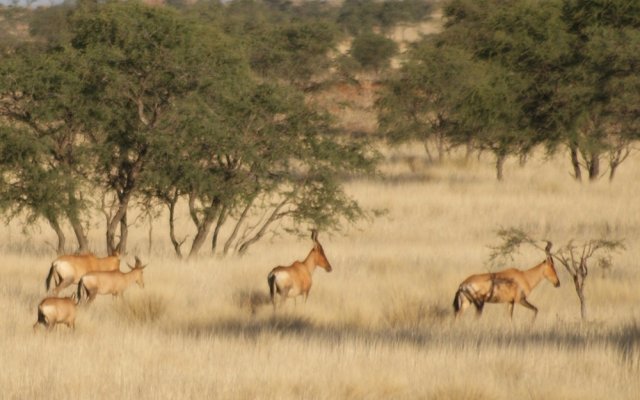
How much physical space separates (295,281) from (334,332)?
149 cm

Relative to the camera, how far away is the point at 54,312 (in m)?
11.4

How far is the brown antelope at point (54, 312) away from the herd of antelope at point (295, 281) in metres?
1.04

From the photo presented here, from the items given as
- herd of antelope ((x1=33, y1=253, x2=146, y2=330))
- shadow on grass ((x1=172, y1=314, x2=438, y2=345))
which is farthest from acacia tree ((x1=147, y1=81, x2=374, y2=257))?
shadow on grass ((x1=172, y1=314, x2=438, y2=345))

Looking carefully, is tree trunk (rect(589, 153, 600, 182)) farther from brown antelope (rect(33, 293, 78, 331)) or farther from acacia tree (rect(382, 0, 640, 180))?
brown antelope (rect(33, 293, 78, 331))

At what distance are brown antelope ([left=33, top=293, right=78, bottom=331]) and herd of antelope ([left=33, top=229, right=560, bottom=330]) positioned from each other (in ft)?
3.40

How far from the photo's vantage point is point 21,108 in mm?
18797

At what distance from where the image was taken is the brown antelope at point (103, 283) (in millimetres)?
13375

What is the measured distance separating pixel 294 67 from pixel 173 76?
3692 cm

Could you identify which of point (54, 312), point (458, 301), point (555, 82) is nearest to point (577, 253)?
point (458, 301)

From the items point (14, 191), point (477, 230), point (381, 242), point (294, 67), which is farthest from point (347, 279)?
point (294, 67)

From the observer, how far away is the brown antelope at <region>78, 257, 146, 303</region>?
43.9ft

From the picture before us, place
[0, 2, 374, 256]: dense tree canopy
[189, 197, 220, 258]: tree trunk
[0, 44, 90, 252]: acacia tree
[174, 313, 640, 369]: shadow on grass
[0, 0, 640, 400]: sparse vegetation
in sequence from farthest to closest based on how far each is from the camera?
[189, 197, 220, 258]: tree trunk
[0, 2, 374, 256]: dense tree canopy
[0, 44, 90, 252]: acacia tree
[174, 313, 640, 369]: shadow on grass
[0, 0, 640, 400]: sparse vegetation

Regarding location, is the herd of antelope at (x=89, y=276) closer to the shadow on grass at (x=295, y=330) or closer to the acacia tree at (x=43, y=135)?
the shadow on grass at (x=295, y=330)

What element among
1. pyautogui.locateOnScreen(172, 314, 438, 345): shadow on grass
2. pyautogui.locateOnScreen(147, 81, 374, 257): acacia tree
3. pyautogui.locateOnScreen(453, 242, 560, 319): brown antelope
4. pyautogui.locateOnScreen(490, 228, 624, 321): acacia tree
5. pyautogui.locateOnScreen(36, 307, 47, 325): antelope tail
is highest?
pyautogui.locateOnScreen(147, 81, 374, 257): acacia tree
